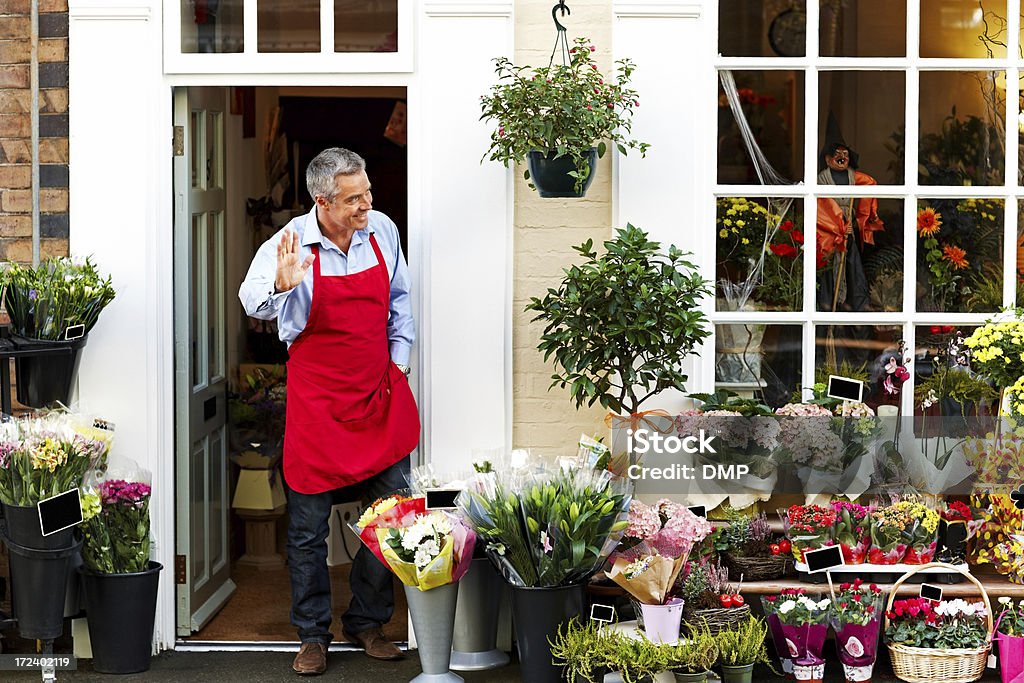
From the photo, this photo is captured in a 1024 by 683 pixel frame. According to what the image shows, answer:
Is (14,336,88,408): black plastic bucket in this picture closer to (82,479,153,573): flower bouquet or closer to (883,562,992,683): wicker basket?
(82,479,153,573): flower bouquet

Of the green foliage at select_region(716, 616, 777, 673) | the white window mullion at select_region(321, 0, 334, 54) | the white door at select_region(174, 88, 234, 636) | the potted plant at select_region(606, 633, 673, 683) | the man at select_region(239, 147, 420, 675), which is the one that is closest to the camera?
the potted plant at select_region(606, 633, 673, 683)

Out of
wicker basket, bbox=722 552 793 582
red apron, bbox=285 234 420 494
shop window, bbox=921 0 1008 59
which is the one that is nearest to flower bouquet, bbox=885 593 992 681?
wicker basket, bbox=722 552 793 582

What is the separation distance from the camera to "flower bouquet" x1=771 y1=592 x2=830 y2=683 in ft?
15.7

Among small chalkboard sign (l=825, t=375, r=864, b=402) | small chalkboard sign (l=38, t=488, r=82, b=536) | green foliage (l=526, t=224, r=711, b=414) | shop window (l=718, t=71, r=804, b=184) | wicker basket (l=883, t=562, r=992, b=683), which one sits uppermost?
shop window (l=718, t=71, r=804, b=184)

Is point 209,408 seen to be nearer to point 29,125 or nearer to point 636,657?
point 29,125

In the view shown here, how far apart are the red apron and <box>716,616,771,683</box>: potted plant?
1.49 metres

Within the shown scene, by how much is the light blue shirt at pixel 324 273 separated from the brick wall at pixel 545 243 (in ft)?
1.50

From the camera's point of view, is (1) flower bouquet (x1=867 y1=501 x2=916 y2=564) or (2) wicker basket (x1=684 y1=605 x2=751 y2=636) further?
(1) flower bouquet (x1=867 y1=501 x2=916 y2=564)

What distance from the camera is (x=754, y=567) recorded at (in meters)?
5.09

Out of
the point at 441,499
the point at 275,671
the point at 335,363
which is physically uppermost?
the point at 335,363

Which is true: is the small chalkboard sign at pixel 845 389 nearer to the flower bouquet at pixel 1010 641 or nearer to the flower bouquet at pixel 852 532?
the flower bouquet at pixel 852 532

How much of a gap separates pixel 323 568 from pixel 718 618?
1601 millimetres

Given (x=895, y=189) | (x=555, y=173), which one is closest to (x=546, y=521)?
(x=555, y=173)

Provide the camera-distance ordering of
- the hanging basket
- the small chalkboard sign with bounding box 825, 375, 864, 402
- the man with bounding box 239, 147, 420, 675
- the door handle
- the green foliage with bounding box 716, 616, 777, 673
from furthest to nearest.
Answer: the door handle
the small chalkboard sign with bounding box 825, 375, 864, 402
the man with bounding box 239, 147, 420, 675
the hanging basket
the green foliage with bounding box 716, 616, 777, 673
